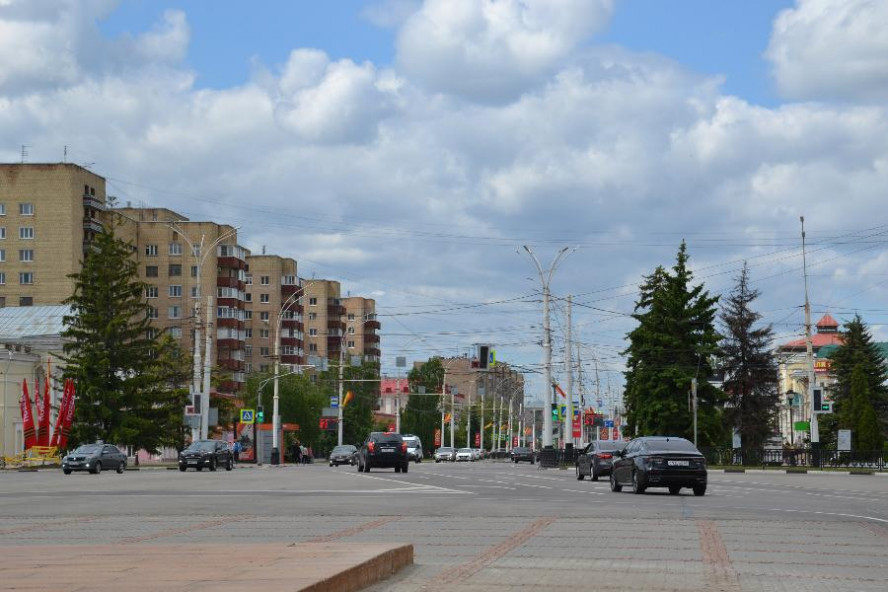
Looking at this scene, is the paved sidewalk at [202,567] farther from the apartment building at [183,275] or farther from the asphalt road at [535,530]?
the apartment building at [183,275]

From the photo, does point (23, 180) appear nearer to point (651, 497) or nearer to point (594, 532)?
point (651, 497)

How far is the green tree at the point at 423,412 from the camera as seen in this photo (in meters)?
177

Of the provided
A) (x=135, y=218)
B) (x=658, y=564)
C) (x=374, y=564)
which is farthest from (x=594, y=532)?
(x=135, y=218)

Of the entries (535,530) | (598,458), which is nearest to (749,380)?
(598,458)

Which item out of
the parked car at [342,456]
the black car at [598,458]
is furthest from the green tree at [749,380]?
the black car at [598,458]

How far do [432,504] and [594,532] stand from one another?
8664 mm

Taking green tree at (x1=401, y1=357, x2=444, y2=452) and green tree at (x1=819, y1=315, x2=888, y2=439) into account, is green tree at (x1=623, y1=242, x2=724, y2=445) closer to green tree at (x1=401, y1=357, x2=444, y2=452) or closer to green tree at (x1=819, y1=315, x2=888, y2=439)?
green tree at (x1=819, y1=315, x2=888, y2=439)

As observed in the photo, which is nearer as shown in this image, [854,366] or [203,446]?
[203,446]

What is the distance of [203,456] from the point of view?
65625 mm

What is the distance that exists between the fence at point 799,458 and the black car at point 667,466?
34.0 m

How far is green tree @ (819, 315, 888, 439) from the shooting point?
4341 inches

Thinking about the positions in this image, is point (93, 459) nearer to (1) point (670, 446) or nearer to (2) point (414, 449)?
(1) point (670, 446)

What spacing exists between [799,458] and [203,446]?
103ft

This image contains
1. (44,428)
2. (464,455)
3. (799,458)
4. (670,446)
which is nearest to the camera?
(670,446)
